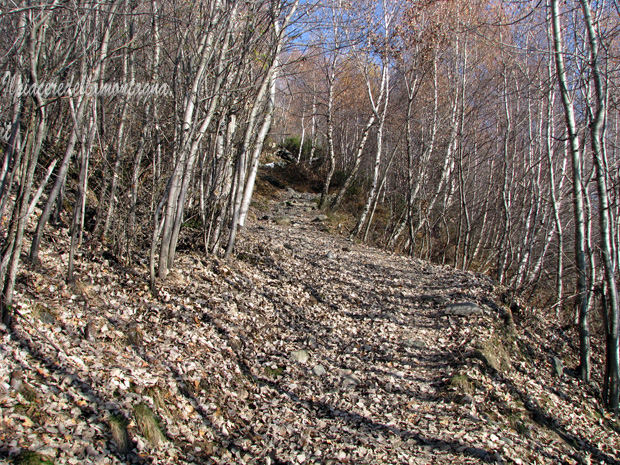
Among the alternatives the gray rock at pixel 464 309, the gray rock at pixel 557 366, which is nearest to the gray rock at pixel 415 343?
the gray rock at pixel 464 309

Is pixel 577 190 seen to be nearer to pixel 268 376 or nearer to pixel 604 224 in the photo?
pixel 604 224

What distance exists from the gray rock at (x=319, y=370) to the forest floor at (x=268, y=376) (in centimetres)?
2

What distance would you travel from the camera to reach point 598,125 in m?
4.74

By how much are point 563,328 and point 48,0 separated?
8.82m

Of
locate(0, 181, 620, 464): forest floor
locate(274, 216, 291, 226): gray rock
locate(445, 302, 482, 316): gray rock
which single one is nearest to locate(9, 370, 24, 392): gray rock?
locate(0, 181, 620, 464): forest floor

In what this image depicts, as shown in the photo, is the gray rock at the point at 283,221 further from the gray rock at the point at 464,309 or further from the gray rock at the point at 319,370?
the gray rock at the point at 319,370

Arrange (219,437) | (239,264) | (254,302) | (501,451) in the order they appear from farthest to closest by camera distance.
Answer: (239,264) → (254,302) → (501,451) → (219,437)

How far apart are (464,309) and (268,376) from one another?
3641 mm

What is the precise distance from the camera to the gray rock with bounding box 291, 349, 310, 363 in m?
4.84

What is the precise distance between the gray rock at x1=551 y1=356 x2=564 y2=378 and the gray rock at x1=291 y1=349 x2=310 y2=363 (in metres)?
3.62

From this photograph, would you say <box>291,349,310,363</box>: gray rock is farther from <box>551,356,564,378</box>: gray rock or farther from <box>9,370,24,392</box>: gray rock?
<box>551,356,564,378</box>: gray rock

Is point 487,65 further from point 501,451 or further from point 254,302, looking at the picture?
point 501,451

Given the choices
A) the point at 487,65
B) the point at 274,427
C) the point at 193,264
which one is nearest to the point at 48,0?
the point at 193,264

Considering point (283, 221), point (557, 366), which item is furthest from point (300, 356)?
point (283, 221)
